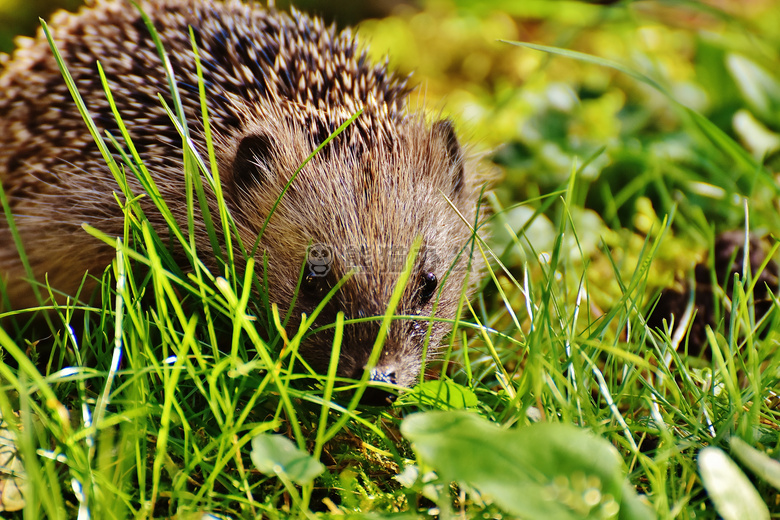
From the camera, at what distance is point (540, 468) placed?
1455mm

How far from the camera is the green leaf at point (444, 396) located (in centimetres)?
198

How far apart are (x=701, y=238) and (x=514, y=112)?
5.47 ft

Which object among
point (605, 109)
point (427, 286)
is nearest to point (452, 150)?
point (427, 286)

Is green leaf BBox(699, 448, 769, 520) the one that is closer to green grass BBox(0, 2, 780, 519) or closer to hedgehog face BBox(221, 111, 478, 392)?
green grass BBox(0, 2, 780, 519)

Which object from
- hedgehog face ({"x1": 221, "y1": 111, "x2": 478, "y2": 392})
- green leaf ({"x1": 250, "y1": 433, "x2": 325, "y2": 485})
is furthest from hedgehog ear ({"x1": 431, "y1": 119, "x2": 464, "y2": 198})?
green leaf ({"x1": 250, "y1": 433, "x2": 325, "y2": 485})

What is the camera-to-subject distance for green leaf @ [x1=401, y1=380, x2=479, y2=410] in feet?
6.51

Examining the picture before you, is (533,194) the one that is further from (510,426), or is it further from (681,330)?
(510,426)

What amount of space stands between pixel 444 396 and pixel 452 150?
1.53 m

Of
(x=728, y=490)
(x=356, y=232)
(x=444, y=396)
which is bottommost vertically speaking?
(x=444, y=396)

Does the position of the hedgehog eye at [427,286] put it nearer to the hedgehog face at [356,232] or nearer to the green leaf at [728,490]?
the hedgehog face at [356,232]

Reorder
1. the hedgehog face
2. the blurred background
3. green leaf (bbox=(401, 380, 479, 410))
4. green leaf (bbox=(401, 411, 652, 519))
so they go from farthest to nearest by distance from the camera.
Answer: the blurred background → the hedgehog face → green leaf (bbox=(401, 380, 479, 410)) → green leaf (bbox=(401, 411, 652, 519))

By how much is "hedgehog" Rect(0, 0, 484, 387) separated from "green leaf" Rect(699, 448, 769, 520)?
107 centimetres

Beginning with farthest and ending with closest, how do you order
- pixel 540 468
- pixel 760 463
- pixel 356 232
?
pixel 356 232, pixel 760 463, pixel 540 468

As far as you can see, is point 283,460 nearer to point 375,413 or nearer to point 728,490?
point 375,413
